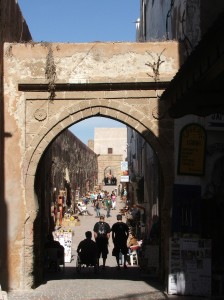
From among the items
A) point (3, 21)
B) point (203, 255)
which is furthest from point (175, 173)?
point (3, 21)

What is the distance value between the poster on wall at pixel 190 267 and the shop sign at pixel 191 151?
52.3 inches

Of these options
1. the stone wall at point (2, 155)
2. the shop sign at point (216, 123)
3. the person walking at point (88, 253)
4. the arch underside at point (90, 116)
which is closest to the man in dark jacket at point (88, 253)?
the person walking at point (88, 253)

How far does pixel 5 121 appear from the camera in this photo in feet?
38.4

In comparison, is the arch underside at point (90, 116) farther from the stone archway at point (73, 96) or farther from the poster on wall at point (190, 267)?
the poster on wall at point (190, 267)

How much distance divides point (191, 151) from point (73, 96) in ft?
8.15

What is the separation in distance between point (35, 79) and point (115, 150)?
60.2 m

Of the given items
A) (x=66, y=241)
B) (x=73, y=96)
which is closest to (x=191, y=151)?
(x=73, y=96)

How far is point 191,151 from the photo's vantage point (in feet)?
36.7

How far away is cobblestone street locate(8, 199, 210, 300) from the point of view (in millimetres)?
10617

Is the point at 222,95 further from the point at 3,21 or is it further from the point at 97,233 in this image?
the point at 97,233

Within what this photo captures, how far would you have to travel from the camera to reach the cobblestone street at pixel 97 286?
10617mm

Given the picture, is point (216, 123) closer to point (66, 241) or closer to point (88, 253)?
point (88, 253)

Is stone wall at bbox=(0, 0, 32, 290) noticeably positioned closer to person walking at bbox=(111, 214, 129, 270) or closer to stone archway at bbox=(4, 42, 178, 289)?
stone archway at bbox=(4, 42, 178, 289)

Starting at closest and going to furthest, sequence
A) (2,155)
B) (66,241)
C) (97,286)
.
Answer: (2,155)
(97,286)
(66,241)
